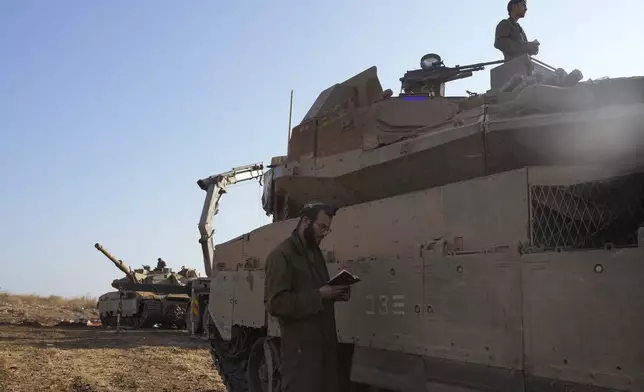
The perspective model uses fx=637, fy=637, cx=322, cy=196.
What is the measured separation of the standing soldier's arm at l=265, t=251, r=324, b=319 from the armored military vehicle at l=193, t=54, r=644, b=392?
29.3 inches

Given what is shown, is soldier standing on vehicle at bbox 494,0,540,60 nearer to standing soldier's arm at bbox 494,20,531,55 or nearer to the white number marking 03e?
standing soldier's arm at bbox 494,20,531,55

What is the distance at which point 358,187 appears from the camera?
5.40 m

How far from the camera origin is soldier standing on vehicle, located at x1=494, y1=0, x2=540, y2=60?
5.68 meters

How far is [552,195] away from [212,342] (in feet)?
17.8

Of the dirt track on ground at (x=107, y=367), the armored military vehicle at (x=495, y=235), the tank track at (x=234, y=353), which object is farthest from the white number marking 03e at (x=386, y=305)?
the dirt track on ground at (x=107, y=367)

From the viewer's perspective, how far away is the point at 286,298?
3730 millimetres

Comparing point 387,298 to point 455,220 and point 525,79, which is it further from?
point 525,79

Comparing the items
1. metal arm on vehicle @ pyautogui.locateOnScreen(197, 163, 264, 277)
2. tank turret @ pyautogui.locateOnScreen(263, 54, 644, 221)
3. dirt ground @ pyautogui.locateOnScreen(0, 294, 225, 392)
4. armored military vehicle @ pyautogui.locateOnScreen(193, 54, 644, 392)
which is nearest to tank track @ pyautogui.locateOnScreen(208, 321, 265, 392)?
dirt ground @ pyautogui.locateOnScreen(0, 294, 225, 392)

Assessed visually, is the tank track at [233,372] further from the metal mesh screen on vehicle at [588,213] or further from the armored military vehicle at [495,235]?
the metal mesh screen on vehicle at [588,213]

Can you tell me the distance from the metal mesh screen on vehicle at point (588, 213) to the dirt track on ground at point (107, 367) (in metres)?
5.93

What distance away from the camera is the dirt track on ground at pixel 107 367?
9.01 m

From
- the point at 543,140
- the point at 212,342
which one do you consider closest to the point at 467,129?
the point at 543,140

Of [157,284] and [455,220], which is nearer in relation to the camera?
[455,220]

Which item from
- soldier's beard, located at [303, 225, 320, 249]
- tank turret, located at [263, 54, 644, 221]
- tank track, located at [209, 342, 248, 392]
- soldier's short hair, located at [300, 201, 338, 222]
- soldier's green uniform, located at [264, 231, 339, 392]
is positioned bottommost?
tank track, located at [209, 342, 248, 392]
